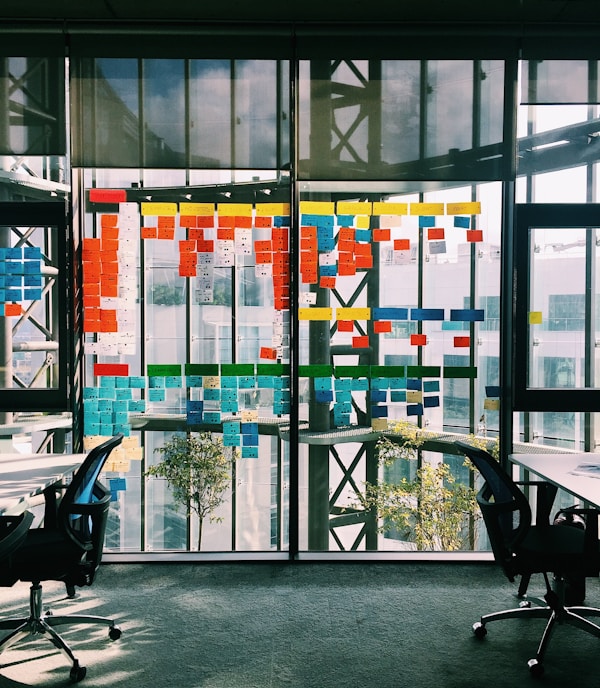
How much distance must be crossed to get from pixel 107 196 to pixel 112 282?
0.58 m

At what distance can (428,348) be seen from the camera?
4191 millimetres

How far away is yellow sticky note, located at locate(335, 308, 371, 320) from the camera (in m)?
4.03

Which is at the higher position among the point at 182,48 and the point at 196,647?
the point at 182,48

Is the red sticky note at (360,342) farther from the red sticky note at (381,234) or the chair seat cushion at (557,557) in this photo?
the chair seat cushion at (557,557)

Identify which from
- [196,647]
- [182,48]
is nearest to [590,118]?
[182,48]

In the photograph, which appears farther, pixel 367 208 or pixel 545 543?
pixel 367 208

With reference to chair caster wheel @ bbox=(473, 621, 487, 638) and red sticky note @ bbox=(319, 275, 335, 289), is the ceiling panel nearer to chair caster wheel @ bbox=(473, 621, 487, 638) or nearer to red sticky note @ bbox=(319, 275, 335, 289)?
red sticky note @ bbox=(319, 275, 335, 289)

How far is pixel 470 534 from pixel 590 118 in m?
3.35

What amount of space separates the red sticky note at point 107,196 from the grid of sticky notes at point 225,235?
0.17m

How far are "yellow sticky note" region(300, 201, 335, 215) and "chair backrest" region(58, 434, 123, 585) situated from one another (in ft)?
6.53

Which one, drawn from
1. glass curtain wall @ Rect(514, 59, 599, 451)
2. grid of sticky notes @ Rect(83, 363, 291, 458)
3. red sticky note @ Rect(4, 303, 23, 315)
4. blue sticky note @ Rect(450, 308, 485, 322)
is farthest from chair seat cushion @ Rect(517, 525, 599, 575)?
red sticky note @ Rect(4, 303, 23, 315)

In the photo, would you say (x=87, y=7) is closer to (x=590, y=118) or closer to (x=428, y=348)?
(x=428, y=348)

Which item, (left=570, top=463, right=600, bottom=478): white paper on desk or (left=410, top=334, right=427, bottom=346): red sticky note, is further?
(left=410, top=334, right=427, bottom=346): red sticky note

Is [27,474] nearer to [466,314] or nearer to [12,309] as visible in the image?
[12,309]
